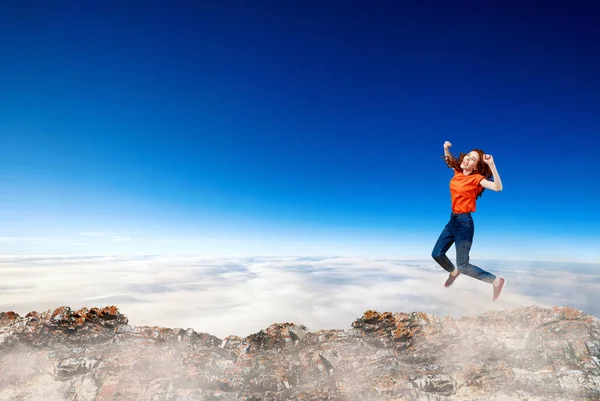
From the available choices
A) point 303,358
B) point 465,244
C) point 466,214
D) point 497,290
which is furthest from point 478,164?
point 303,358

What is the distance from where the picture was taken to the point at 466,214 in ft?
22.3

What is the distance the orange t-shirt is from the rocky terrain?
9730mm

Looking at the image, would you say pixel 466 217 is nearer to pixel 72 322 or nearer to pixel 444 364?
pixel 444 364

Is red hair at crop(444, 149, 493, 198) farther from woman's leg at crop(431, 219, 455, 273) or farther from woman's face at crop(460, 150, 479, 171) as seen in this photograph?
woman's leg at crop(431, 219, 455, 273)

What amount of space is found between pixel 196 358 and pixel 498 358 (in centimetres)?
1344

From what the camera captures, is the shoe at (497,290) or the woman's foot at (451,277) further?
the woman's foot at (451,277)

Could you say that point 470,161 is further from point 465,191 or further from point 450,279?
point 450,279

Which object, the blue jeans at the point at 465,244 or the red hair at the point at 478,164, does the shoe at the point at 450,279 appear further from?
the red hair at the point at 478,164

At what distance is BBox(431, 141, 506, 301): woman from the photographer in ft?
21.9

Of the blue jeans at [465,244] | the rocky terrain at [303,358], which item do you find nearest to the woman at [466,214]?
the blue jeans at [465,244]

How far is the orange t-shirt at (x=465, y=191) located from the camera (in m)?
6.70

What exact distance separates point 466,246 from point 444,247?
0.50 m

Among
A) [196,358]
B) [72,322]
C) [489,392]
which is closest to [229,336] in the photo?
[196,358]

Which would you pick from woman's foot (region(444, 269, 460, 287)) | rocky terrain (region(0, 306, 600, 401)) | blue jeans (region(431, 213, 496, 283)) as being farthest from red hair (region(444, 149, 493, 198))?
rocky terrain (region(0, 306, 600, 401))
